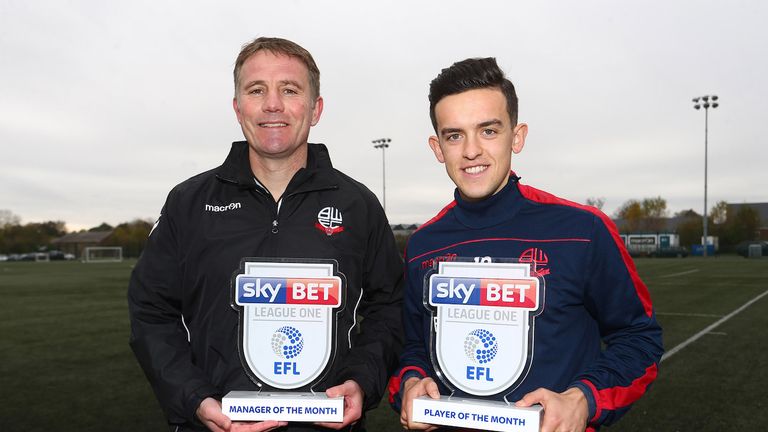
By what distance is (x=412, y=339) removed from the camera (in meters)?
2.28

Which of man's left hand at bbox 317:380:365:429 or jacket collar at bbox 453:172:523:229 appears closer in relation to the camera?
man's left hand at bbox 317:380:365:429

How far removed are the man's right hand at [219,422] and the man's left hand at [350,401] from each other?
185 millimetres

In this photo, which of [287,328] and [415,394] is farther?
[287,328]

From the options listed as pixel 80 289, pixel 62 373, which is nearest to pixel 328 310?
pixel 62 373

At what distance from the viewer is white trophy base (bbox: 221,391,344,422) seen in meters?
1.87

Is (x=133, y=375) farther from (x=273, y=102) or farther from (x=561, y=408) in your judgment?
(x=561, y=408)

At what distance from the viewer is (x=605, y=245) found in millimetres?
1994

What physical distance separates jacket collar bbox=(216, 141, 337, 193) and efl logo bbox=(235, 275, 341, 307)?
13.9 inches

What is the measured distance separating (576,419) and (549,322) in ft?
1.06

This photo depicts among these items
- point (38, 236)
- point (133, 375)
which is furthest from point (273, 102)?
point (38, 236)

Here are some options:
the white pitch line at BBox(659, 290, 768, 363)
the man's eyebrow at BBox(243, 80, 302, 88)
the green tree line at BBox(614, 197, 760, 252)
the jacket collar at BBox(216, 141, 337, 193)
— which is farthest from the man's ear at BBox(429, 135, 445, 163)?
the green tree line at BBox(614, 197, 760, 252)

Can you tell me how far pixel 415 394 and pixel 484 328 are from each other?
0.30 meters

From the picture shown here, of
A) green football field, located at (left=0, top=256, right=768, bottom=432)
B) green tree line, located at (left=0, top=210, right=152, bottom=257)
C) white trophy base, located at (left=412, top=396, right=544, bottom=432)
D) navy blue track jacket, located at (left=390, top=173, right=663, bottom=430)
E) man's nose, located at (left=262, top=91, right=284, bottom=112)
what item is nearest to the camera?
white trophy base, located at (left=412, top=396, right=544, bottom=432)

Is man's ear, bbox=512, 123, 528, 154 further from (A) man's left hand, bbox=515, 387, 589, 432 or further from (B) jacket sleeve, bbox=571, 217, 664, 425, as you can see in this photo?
(A) man's left hand, bbox=515, 387, 589, 432
